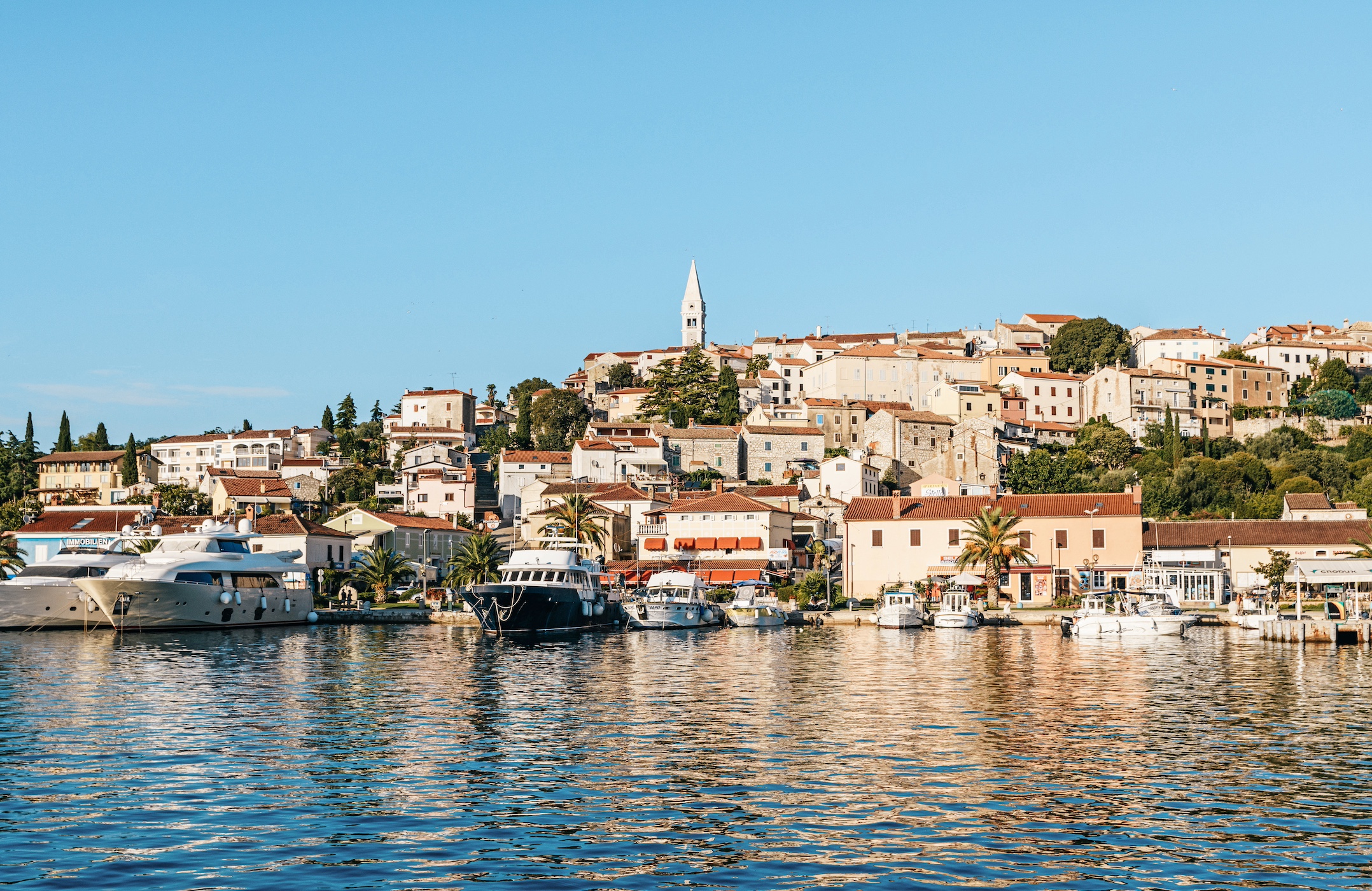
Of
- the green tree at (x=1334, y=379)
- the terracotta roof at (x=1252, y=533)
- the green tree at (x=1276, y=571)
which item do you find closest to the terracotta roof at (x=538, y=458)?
the terracotta roof at (x=1252, y=533)

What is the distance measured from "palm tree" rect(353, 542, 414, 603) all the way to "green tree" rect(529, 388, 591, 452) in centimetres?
5231

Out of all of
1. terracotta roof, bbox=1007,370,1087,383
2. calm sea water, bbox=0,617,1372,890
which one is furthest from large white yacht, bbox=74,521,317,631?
terracotta roof, bbox=1007,370,1087,383

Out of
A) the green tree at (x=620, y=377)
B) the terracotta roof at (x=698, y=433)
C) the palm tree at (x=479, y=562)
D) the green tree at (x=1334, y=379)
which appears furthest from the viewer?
the green tree at (x=620, y=377)

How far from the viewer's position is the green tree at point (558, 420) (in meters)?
143

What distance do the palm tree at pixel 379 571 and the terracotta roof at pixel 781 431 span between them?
1730 inches

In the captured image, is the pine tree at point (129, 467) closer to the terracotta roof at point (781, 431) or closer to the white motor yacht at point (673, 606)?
the terracotta roof at point (781, 431)

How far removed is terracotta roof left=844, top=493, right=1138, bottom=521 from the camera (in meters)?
80.9

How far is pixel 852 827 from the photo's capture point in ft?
59.6

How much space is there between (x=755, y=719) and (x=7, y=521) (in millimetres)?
104591

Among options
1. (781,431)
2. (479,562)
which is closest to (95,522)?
(479,562)

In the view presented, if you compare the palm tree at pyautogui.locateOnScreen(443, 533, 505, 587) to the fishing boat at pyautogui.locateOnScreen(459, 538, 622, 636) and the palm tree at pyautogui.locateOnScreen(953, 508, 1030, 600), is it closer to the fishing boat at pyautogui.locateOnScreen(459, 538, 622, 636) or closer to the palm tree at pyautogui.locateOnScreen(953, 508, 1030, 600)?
the fishing boat at pyautogui.locateOnScreen(459, 538, 622, 636)

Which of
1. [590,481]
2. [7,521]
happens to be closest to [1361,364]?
[590,481]

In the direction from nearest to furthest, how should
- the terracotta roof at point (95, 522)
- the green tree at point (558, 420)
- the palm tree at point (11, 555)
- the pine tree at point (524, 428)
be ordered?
the palm tree at point (11, 555) < the terracotta roof at point (95, 522) < the green tree at point (558, 420) < the pine tree at point (524, 428)

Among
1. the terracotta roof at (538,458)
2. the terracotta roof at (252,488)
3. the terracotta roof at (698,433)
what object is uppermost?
the terracotta roof at (698,433)
